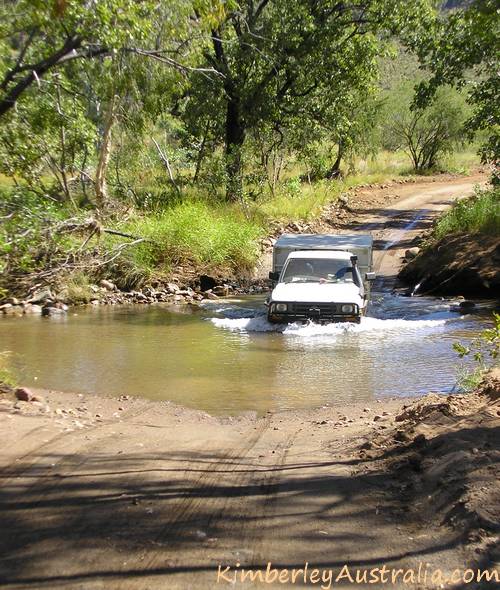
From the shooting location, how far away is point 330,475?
5027 millimetres

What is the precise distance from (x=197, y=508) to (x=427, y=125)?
42.4m

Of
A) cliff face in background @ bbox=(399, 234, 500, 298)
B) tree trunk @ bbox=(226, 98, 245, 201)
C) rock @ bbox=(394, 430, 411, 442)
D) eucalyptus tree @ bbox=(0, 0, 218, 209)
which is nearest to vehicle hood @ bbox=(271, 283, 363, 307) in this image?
eucalyptus tree @ bbox=(0, 0, 218, 209)

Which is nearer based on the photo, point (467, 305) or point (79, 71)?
point (467, 305)

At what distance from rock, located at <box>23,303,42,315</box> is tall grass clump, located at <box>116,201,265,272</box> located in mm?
3085

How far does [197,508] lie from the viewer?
174 inches

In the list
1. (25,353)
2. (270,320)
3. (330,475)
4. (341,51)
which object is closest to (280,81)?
(341,51)

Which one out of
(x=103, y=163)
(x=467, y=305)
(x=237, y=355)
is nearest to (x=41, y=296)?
(x=103, y=163)

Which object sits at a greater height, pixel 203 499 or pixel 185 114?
pixel 185 114

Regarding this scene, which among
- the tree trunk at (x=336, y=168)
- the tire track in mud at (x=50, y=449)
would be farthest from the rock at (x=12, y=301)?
the tree trunk at (x=336, y=168)

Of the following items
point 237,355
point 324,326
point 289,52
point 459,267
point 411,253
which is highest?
point 289,52

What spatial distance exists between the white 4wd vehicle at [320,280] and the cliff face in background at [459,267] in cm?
312

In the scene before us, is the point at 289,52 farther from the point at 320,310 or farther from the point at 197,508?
the point at 197,508

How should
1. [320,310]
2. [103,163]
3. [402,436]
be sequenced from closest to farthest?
[402,436] → [320,310] → [103,163]

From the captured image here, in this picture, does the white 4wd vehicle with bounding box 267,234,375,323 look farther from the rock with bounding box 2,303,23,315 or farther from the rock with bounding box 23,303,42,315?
the rock with bounding box 2,303,23,315
